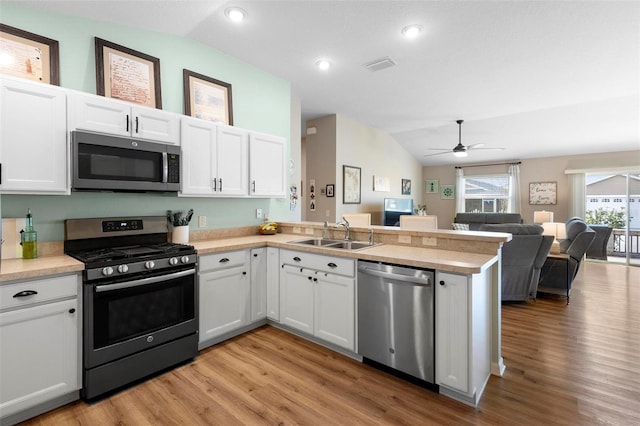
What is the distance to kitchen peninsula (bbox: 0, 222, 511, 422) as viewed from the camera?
73.8 inches

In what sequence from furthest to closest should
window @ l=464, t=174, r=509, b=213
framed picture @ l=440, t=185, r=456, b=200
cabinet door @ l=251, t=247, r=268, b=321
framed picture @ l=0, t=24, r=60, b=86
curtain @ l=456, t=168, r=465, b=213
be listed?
1. framed picture @ l=440, t=185, r=456, b=200
2. curtain @ l=456, t=168, r=465, b=213
3. window @ l=464, t=174, r=509, b=213
4. cabinet door @ l=251, t=247, r=268, b=321
5. framed picture @ l=0, t=24, r=60, b=86

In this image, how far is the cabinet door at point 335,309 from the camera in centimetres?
247

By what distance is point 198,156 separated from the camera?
289 centimetres

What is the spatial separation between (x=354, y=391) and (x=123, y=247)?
216cm

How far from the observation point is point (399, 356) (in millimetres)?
2188

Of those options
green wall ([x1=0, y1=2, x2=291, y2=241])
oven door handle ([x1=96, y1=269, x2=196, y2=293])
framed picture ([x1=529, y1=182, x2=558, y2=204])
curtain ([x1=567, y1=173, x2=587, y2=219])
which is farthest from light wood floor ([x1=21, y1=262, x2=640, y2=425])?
framed picture ([x1=529, y1=182, x2=558, y2=204])

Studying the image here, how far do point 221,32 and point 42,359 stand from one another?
118 inches

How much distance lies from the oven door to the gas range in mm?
82

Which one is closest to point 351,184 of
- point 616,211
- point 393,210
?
point 393,210

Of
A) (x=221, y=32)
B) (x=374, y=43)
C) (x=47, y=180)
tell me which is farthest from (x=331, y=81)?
(x=47, y=180)

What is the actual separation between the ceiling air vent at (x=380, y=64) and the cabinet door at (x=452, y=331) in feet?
8.83

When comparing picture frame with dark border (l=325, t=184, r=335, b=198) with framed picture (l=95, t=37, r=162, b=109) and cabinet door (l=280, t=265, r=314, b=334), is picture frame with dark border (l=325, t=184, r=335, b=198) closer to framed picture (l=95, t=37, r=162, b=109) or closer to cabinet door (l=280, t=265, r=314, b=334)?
cabinet door (l=280, t=265, r=314, b=334)

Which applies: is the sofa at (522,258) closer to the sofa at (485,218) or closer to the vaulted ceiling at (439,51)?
the vaulted ceiling at (439,51)

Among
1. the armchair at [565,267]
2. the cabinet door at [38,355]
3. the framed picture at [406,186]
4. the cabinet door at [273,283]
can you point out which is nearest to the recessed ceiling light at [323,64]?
the cabinet door at [273,283]
